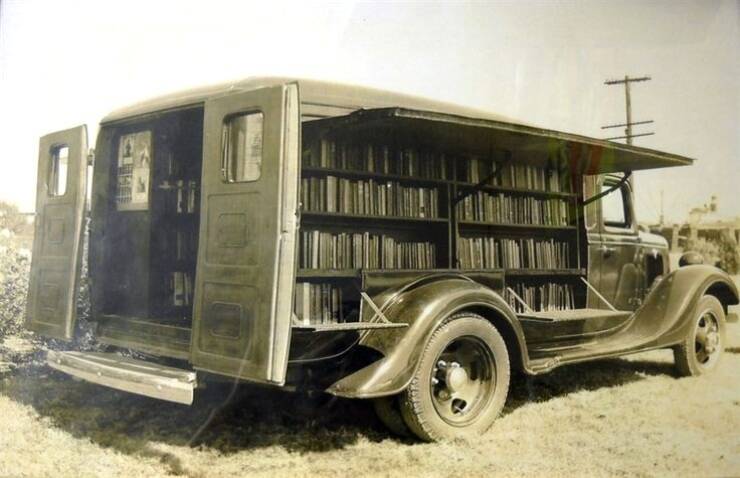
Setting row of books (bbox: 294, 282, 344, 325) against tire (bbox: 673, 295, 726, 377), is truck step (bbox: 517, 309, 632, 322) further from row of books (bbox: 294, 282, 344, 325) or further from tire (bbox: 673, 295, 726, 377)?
row of books (bbox: 294, 282, 344, 325)

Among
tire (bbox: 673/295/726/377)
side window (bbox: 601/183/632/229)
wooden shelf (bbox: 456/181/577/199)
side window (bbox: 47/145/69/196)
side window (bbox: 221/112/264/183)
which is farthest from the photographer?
side window (bbox: 601/183/632/229)

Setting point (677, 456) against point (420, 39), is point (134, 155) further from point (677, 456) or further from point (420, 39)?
point (677, 456)

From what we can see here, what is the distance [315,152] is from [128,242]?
1.43 metres

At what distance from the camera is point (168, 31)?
3000mm

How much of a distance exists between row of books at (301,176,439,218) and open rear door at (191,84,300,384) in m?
0.59

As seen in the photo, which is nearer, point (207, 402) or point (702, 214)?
point (702, 214)

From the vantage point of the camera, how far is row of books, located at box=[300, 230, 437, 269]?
339 cm

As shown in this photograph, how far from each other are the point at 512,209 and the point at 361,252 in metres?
1.36

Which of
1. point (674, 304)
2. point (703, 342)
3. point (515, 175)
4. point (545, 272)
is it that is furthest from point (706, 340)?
point (515, 175)

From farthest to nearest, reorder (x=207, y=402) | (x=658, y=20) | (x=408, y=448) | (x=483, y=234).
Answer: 1. (x=483, y=234)
2. (x=207, y=402)
3. (x=408, y=448)
4. (x=658, y=20)

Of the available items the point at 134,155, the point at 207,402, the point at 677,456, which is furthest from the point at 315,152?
the point at 677,456

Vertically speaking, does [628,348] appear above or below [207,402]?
above

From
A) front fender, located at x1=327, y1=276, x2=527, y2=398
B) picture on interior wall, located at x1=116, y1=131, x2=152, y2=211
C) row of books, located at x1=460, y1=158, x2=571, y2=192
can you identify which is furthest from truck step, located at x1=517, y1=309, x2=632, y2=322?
picture on interior wall, located at x1=116, y1=131, x2=152, y2=211

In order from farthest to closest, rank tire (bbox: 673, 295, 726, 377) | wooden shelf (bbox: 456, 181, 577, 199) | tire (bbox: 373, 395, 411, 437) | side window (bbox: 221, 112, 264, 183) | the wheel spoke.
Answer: the wheel spoke → tire (bbox: 673, 295, 726, 377) → wooden shelf (bbox: 456, 181, 577, 199) → tire (bbox: 373, 395, 411, 437) → side window (bbox: 221, 112, 264, 183)
